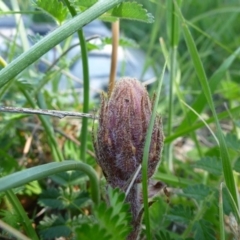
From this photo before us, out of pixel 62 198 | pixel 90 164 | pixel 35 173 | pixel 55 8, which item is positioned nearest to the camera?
pixel 35 173

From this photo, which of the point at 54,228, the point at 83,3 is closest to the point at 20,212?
the point at 54,228

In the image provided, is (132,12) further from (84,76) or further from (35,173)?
(35,173)

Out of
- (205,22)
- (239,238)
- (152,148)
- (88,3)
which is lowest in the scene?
(239,238)

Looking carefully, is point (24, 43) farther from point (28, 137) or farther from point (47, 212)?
point (47, 212)

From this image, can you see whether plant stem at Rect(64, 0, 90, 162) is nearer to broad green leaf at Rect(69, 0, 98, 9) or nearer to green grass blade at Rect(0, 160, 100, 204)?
broad green leaf at Rect(69, 0, 98, 9)

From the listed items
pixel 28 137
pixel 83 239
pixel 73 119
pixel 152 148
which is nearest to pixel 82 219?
pixel 152 148

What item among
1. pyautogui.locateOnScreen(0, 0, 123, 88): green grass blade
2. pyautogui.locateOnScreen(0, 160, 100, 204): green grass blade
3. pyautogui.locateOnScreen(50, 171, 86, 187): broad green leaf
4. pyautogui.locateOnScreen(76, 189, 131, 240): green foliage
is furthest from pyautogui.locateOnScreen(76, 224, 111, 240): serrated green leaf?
pyautogui.locateOnScreen(50, 171, 86, 187): broad green leaf

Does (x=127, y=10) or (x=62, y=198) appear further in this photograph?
(x=62, y=198)
